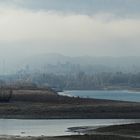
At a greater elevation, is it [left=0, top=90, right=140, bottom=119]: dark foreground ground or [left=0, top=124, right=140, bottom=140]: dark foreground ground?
[left=0, top=90, right=140, bottom=119]: dark foreground ground

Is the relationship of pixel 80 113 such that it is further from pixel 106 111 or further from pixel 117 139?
pixel 117 139

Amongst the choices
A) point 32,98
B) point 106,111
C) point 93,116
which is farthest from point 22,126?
point 32,98

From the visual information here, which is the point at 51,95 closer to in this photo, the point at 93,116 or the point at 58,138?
the point at 93,116

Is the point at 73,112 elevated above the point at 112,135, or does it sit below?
above

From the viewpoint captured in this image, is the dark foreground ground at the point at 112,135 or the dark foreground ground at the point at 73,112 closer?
the dark foreground ground at the point at 112,135

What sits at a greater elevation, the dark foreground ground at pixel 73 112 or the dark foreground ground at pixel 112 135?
the dark foreground ground at pixel 73 112

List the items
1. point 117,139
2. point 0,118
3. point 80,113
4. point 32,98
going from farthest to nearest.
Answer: point 32,98 → point 80,113 → point 0,118 → point 117,139

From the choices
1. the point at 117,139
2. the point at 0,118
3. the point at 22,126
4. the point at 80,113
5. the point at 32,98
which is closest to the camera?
the point at 117,139

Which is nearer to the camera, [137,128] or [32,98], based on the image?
[137,128]

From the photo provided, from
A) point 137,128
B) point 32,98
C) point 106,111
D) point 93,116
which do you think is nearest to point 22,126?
point 137,128

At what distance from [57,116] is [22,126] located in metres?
15.5

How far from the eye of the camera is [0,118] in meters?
74.4

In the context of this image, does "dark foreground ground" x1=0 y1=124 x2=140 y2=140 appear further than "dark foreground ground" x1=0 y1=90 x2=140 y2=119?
No

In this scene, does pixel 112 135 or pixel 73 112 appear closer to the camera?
pixel 112 135
